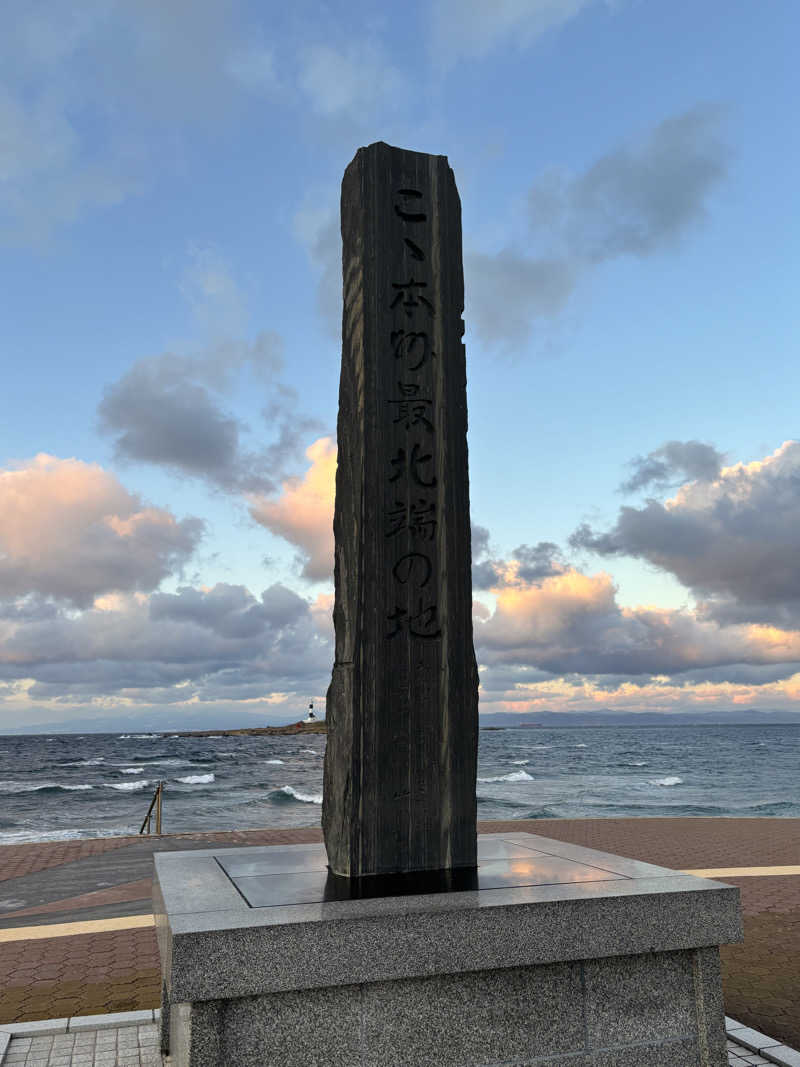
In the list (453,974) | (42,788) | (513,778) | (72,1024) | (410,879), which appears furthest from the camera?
(513,778)

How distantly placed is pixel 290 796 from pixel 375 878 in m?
30.3

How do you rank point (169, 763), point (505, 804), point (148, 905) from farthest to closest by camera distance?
1. point (169, 763)
2. point (505, 804)
3. point (148, 905)

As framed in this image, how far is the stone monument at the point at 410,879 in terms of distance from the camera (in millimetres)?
3291

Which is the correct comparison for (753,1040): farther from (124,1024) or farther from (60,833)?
(60,833)

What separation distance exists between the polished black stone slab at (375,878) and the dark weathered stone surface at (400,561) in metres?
0.19

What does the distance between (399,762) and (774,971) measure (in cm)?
408

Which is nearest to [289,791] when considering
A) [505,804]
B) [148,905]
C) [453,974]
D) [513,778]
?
[505,804]

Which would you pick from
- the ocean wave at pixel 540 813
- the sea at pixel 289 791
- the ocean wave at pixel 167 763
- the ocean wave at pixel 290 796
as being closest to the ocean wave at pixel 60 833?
the sea at pixel 289 791

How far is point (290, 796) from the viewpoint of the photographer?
33125 mm

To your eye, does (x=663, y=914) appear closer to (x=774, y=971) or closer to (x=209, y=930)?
(x=209, y=930)

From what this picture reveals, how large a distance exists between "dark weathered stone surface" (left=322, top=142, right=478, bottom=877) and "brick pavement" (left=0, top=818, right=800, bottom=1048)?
2.64 meters

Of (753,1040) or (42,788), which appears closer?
(753,1040)

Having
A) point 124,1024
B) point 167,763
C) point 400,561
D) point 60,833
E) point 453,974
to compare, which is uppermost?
point 400,561

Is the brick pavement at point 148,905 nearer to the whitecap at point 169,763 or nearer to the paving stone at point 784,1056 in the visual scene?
the paving stone at point 784,1056
